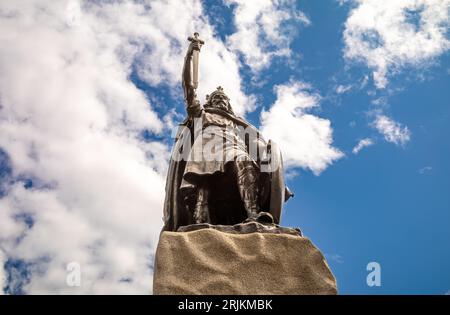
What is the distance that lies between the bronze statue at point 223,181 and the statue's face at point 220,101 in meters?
1.02

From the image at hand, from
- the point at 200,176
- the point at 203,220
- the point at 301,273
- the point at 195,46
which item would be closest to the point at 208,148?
the point at 200,176

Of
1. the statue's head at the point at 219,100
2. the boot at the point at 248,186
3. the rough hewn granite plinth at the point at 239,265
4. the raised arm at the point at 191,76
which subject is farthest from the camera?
the statue's head at the point at 219,100

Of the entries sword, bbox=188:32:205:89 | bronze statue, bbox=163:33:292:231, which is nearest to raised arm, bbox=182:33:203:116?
sword, bbox=188:32:205:89

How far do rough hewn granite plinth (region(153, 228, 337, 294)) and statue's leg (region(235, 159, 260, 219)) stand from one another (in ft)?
2.80

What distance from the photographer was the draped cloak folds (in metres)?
5.32

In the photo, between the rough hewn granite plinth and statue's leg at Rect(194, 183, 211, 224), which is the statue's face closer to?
statue's leg at Rect(194, 183, 211, 224)

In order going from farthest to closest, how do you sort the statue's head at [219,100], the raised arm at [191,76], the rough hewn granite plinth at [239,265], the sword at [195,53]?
the statue's head at [219,100] → the sword at [195,53] → the raised arm at [191,76] → the rough hewn granite plinth at [239,265]

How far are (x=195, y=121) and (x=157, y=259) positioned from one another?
10.3 ft

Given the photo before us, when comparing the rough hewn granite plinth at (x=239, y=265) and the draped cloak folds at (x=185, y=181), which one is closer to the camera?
the rough hewn granite plinth at (x=239, y=265)

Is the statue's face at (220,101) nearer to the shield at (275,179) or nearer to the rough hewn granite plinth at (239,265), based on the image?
the shield at (275,179)

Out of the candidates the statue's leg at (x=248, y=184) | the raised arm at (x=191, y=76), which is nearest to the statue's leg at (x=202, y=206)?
the statue's leg at (x=248, y=184)

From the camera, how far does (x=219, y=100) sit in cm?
759

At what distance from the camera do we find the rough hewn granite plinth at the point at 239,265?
380 cm
